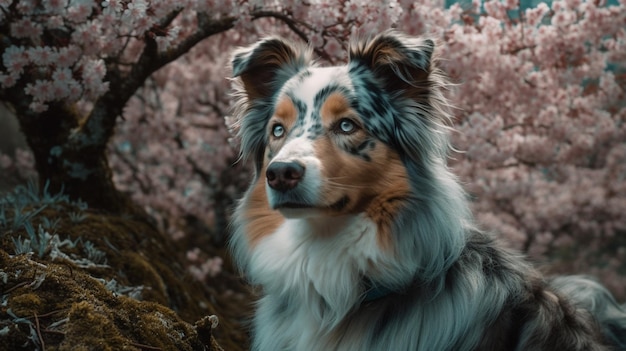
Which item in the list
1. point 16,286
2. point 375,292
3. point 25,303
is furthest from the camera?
point 375,292

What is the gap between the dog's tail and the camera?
3848mm

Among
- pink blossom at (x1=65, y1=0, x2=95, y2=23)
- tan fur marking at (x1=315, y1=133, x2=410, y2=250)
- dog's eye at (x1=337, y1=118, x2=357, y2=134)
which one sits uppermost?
pink blossom at (x1=65, y1=0, x2=95, y2=23)

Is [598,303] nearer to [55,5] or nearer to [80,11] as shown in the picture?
[80,11]

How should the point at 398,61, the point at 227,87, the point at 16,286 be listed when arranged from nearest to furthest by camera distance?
the point at 16,286 < the point at 398,61 < the point at 227,87

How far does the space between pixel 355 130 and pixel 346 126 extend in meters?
0.05

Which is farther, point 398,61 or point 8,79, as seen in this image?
point 8,79

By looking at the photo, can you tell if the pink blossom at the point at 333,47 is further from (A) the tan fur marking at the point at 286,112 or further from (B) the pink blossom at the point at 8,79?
(B) the pink blossom at the point at 8,79

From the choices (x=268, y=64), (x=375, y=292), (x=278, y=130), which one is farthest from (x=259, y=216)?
(x=268, y=64)

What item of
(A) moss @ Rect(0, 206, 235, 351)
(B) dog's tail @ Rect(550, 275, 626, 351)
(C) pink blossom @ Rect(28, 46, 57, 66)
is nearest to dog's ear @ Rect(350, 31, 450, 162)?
(B) dog's tail @ Rect(550, 275, 626, 351)

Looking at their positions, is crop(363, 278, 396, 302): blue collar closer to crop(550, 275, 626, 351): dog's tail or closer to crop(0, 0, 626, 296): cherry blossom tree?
crop(0, 0, 626, 296): cherry blossom tree

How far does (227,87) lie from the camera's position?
9.18 metres

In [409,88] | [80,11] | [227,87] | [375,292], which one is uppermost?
[80,11]

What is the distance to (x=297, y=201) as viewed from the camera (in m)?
3.02

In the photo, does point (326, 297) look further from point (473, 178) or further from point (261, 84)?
point (473, 178)
